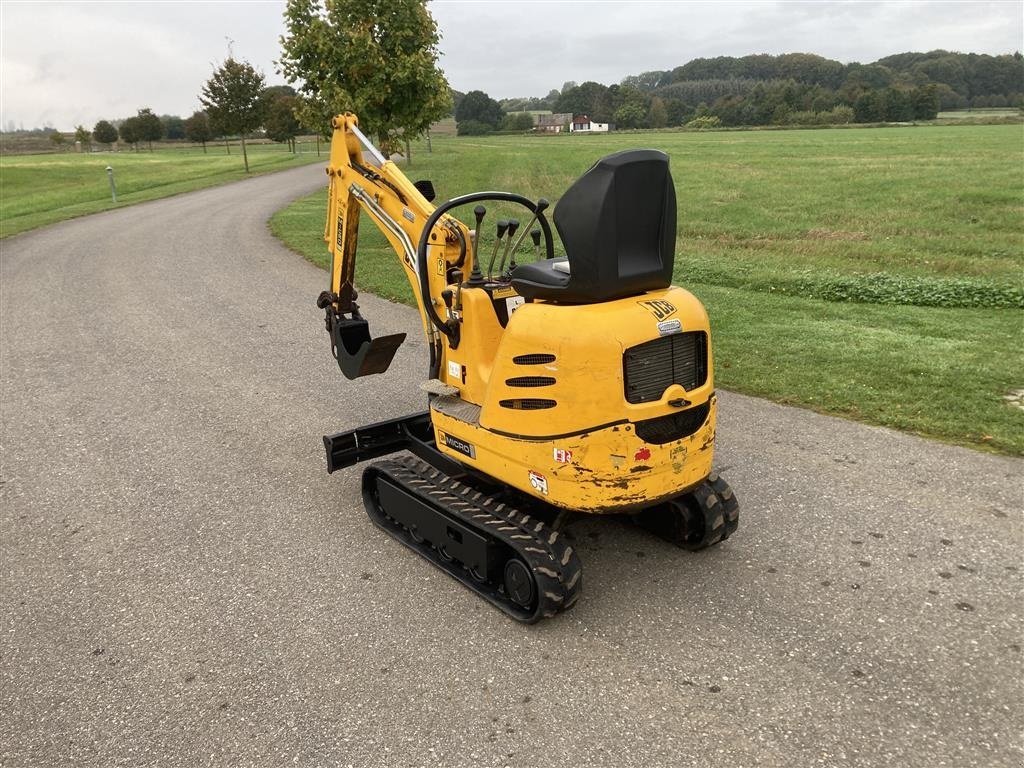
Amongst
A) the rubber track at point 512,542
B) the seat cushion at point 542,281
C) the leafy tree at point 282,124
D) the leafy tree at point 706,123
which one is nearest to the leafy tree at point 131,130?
the leafy tree at point 282,124

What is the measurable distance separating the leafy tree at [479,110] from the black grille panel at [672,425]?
127286 millimetres

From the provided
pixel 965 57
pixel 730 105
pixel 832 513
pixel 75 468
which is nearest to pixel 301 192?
pixel 75 468

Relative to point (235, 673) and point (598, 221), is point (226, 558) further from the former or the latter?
point (598, 221)

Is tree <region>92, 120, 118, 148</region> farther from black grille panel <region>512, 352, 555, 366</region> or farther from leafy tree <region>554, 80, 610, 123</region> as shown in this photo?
black grille panel <region>512, 352, 555, 366</region>

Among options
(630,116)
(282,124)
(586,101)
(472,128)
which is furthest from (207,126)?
(586,101)

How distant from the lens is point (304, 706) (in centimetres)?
337

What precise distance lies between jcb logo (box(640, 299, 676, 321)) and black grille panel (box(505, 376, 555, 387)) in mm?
593

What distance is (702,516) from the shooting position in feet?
14.4

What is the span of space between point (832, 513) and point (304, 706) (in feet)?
11.3

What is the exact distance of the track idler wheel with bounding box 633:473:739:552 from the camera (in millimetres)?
4348

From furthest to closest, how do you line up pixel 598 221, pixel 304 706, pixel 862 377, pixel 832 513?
pixel 862 377
pixel 832 513
pixel 598 221
pixel 304 706

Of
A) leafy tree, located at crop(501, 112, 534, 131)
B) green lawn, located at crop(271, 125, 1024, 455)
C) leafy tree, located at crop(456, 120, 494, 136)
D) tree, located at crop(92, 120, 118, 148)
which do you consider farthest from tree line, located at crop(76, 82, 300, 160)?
leafy tree, located at crop(501, 112, 534, 131)

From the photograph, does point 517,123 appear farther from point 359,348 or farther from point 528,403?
point 528,403

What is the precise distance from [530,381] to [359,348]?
244 centimetres
